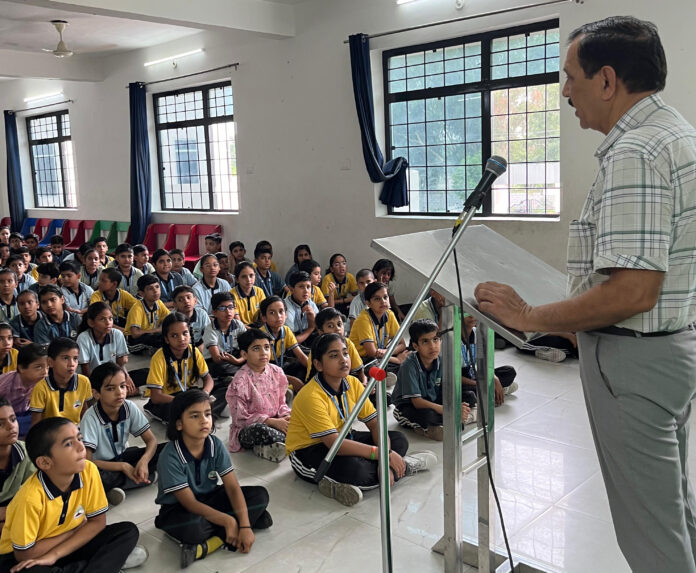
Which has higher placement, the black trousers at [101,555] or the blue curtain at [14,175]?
the blue curtain at [14,175]

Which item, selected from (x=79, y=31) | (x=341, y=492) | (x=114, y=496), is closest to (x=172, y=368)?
(x=114, y=496)

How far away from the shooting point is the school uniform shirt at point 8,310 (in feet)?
16.0


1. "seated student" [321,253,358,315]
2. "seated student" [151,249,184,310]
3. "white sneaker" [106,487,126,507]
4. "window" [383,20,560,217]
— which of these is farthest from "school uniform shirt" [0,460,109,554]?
"window" [383,20,560,217]

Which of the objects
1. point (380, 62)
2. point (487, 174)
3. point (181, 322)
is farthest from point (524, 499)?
point (380, 62)

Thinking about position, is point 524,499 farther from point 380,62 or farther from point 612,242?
point 380,62

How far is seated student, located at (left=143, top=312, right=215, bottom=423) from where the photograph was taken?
356 cm

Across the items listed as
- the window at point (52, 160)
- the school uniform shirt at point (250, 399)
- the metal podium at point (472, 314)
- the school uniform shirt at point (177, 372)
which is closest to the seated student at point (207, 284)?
the school uniform shirt at point (177, 372)

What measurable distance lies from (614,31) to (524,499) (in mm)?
1918

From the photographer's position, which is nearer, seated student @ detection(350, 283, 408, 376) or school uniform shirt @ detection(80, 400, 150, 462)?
school uniform shirt @ detection(80, 400, 150, 462)

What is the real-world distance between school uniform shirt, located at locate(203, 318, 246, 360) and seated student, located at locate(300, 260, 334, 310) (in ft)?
3.17

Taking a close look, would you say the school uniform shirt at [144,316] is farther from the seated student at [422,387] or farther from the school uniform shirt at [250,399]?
the seated student at [422,387]

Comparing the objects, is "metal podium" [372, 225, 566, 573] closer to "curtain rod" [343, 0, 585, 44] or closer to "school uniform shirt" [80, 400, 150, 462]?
"school uniform shirt" [80, 400, 150, 462]

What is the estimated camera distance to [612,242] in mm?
1194

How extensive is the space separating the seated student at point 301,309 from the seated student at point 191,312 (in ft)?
1.90
